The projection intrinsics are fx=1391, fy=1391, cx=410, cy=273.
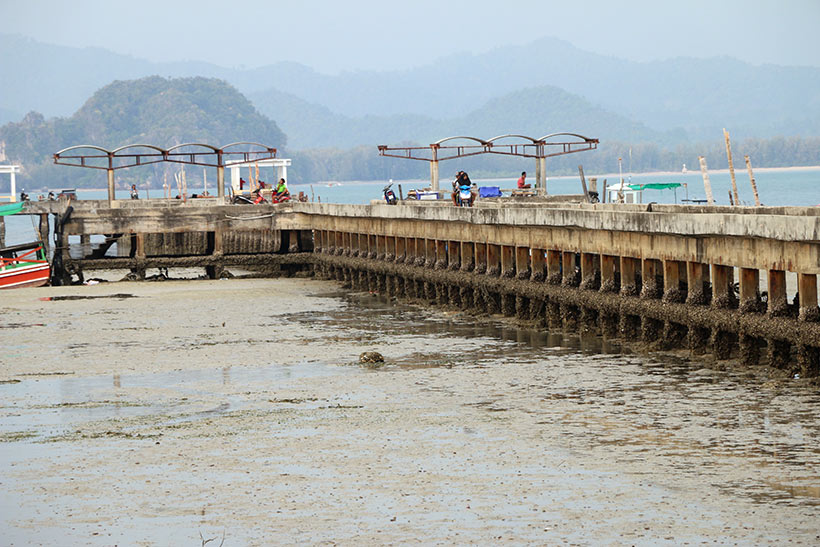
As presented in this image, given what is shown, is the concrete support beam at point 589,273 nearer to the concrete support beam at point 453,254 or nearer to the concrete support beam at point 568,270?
the concrete support beam at point 568,270

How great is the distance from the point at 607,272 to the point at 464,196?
44.0ft

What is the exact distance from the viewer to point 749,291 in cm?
2339

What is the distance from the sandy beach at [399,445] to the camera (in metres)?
13.7

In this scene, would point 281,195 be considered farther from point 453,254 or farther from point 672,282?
point 672,282

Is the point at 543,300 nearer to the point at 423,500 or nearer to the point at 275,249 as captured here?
the point at 423,500

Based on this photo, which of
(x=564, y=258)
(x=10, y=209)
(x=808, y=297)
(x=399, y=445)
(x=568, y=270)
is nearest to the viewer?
(x=399, y=445)

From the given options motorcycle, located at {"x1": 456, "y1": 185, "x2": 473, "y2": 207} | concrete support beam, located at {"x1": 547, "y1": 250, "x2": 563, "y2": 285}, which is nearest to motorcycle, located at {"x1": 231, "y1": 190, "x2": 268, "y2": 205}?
motorcycle, located at {"x1": 456, "y1": 185, "x2": 473, "y2": 207}

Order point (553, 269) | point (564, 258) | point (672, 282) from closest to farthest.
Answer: point (672, 282)
point (564, 258)
point (553, 269)

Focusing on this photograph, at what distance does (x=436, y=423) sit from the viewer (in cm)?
1922

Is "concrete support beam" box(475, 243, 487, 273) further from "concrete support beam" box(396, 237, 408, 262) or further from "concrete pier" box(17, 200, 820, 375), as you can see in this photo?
"concrete support beam" box(396, 237, 408, 262)

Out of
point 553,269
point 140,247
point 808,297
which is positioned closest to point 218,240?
point 140,247

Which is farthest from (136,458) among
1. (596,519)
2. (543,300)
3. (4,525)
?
(543,300)

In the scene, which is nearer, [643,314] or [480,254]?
[643,314]

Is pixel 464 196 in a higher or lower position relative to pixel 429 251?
higher
